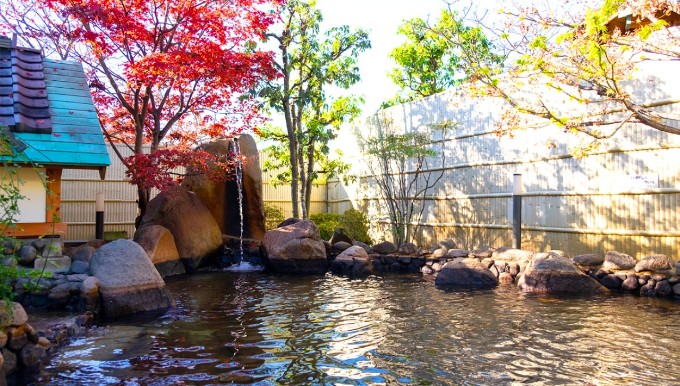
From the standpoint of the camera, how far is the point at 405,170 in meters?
13.7

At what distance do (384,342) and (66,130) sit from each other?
17.2ft

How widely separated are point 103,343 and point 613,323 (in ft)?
18.3

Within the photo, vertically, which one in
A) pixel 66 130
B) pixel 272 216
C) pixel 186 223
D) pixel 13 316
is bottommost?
pixel 13 316

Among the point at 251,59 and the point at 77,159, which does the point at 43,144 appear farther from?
the point at 251,59

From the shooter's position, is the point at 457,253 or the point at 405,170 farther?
the point at 405,170

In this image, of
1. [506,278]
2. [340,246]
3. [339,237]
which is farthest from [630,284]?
[339,237]

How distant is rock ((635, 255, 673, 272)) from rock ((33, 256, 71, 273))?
7987mm

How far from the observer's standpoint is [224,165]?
11484mm

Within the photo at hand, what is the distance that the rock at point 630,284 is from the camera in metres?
8.58

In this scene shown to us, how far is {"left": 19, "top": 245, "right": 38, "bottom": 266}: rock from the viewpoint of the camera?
7207mm

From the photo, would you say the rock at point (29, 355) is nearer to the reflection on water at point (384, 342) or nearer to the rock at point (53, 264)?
the reflection on water at point (384, 342)

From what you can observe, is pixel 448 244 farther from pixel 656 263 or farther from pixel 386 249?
pixel 656 263

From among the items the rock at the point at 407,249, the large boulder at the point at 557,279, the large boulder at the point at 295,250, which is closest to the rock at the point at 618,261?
the large boulder at the point at 557,279

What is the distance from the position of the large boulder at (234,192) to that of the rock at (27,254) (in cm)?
600
